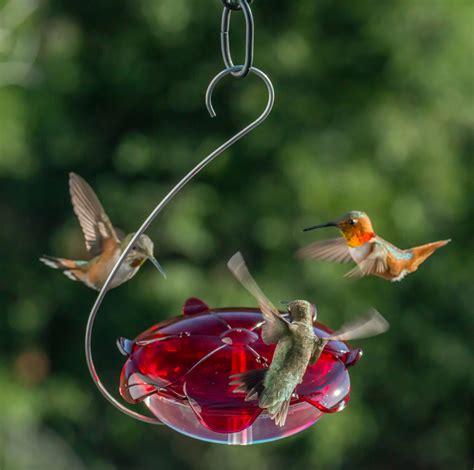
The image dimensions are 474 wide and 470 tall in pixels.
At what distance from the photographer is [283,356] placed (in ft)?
5.24

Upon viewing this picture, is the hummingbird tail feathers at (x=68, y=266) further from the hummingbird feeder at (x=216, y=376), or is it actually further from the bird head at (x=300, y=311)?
the bird head at (x=300, y=311)

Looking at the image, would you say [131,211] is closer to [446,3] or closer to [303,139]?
[303,139]

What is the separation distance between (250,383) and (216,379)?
11 cm

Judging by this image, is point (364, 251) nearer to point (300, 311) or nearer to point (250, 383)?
point (300, 311)

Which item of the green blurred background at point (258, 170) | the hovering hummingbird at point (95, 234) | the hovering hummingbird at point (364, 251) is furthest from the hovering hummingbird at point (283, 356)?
the green blurred background at point (258, 170)

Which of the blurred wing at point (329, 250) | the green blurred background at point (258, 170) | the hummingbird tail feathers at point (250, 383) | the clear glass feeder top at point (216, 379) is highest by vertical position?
the blurred wing at point (329, 250)

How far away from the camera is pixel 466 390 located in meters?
5.12

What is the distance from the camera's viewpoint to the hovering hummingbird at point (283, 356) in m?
1.55

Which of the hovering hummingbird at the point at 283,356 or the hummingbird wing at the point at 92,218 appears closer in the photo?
the hovering hummingbird at the point at 283,356

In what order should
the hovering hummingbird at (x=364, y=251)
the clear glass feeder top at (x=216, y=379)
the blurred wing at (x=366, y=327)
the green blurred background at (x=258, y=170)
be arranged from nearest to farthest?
the blurred wing at (x=366, y=327) → the clear glass feeder top at (x=216, y=379) → the hovering hummingbird at (x=364, y=251) → the green blurred background at (x=258, y=170)

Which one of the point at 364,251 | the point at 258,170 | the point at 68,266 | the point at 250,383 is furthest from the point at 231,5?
the point at 258,170

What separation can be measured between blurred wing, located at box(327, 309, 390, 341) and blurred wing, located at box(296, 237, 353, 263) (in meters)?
0.35

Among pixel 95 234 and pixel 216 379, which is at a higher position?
pixel 95 234

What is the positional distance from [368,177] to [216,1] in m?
1.36
